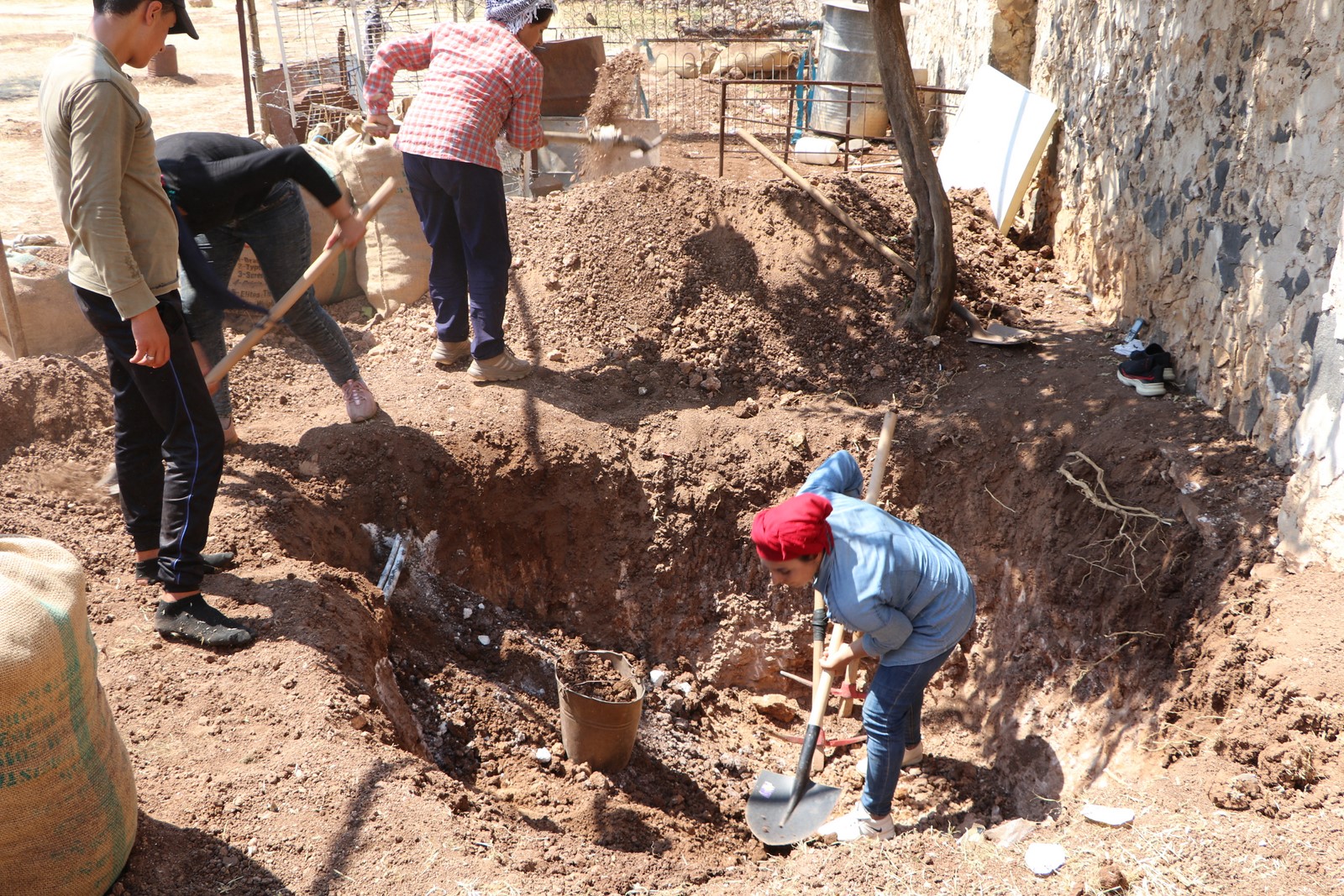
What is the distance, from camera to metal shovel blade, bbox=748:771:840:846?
3529mm

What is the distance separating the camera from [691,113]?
10.1m

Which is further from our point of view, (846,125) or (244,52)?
(846,125)

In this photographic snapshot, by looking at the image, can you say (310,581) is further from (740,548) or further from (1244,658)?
(1244,658)

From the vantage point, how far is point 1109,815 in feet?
9.51

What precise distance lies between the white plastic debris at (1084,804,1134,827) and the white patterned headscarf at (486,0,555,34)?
4.14m

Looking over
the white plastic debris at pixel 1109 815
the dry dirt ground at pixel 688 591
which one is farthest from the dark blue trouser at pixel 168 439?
the white plastic debris at pixel 1109 815

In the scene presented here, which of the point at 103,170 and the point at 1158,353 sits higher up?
the point at 103,170

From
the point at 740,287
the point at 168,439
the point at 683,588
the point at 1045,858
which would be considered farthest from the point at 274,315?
the point at 1045,858

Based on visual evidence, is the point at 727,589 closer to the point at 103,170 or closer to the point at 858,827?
the point at 858,827

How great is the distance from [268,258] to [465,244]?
1.00 metres

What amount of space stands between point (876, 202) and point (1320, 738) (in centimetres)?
396

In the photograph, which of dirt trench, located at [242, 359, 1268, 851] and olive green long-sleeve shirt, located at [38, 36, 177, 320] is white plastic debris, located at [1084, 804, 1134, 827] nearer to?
dirt trench, located at [242, 359, 1268, 851]

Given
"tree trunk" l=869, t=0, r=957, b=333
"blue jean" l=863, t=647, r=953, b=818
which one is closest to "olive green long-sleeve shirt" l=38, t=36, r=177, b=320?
"blue jean" l=863, t=647, r=953, b=818

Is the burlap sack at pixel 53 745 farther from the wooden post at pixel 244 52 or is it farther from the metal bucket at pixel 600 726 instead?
the wooden post at pixel 244 52
